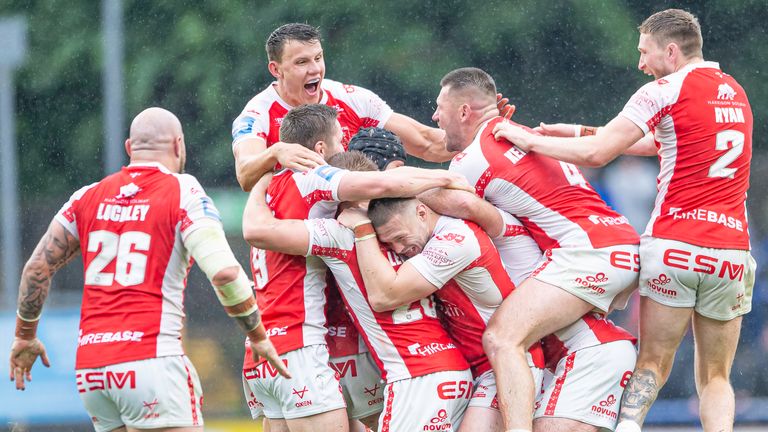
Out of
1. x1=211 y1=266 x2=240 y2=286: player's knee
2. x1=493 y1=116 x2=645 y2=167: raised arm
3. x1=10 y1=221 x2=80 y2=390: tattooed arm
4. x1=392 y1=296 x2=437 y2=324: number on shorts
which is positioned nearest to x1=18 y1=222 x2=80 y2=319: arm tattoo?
x1=10 y1=221 x2=80 y2=390: tattooed arm

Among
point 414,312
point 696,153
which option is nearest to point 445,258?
point 414,312

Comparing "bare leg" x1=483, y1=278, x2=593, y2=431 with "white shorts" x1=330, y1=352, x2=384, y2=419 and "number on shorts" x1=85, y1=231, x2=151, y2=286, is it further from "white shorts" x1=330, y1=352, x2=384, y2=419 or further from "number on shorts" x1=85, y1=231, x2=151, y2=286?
"number on shorts" x1=85, y1=231, x2=151, y2=286

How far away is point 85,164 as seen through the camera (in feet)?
50.0

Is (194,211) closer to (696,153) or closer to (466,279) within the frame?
(466,279)

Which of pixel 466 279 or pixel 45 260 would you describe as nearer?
pixel 466 279

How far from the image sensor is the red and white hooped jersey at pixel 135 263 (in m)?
5.08

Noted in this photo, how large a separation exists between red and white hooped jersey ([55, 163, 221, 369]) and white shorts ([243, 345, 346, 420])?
1.62 feet

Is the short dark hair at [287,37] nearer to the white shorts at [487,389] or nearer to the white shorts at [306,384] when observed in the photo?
the white shorts at [306,384]

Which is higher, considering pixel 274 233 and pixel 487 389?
pixel 274 233

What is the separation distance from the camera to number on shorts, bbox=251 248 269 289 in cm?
546

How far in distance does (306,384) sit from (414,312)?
602 millimetres

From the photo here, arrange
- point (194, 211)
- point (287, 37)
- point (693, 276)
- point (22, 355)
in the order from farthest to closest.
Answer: point (287, 37)
point (22, 355)
point (693, 276)
point (194, 211)

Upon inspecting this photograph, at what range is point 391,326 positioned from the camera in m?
5.14

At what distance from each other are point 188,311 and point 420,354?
7582mm
